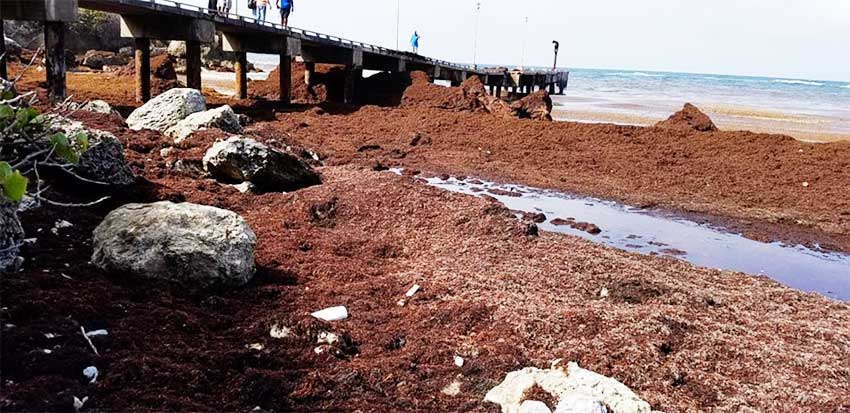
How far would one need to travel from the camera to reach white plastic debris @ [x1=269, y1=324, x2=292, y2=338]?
13.6ft

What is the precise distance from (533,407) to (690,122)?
52.6ft

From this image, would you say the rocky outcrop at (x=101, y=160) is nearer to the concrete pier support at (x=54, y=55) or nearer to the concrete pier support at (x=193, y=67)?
the concrete pier support at (x=54, y=55)

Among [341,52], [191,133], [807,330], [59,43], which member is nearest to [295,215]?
[191,133]

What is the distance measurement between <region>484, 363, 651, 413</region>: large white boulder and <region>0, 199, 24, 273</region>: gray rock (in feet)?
9.82

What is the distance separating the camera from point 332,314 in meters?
4.71

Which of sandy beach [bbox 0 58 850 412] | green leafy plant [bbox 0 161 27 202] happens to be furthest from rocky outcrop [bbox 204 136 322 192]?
green leafy plant [bbox 0 161 27 202]

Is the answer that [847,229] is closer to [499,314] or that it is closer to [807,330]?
[807,330]

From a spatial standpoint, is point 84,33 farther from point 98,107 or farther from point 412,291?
point 412,291

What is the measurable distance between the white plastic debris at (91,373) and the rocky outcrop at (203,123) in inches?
299

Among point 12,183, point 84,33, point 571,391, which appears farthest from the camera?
point 84,33

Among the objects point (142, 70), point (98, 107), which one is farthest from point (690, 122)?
point (142, 70)

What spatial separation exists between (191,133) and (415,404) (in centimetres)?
800

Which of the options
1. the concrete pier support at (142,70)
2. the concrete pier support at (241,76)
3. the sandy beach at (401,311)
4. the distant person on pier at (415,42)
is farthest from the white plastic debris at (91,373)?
the distant person on pier at (415,42)

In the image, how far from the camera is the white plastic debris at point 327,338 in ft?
13.5
